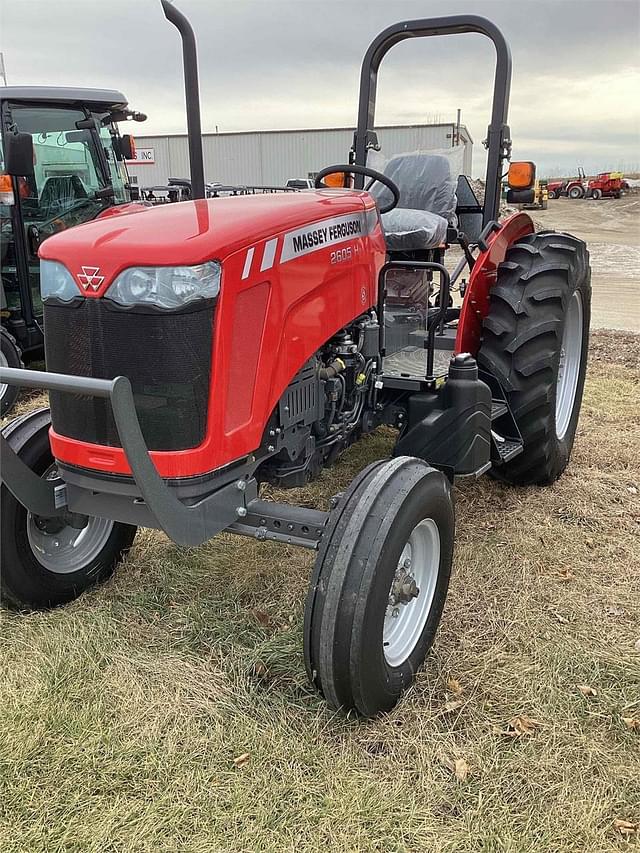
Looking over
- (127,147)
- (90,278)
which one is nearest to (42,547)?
(90,278)

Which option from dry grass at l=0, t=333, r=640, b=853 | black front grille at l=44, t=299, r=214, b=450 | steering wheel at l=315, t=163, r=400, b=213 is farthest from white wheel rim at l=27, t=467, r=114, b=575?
steering wheel at l=315, t=163, r=400, b=213

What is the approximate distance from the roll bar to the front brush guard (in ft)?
7.29

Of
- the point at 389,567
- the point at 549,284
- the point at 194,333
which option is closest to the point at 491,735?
the point at 389,567

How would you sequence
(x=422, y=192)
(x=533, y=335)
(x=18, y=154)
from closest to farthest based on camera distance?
(x=533, y=335) < (x=422, y=192) < (x=18, y=154)

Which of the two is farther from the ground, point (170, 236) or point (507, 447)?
point (170, 236)

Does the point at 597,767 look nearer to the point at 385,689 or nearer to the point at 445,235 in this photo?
the point at 385,689

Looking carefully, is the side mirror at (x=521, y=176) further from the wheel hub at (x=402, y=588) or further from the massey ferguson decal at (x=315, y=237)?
the wheel hub at (x=402, y=588)

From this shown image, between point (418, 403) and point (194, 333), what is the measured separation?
1.28 m

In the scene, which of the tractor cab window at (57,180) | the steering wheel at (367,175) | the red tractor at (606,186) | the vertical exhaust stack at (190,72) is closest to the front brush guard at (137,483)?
the vertical exhaust stack at (190,72)

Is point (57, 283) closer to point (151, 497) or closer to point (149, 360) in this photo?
point (149, 360)

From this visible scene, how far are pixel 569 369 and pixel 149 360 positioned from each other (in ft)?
9.73

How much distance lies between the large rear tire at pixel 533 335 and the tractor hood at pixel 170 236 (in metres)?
1.29

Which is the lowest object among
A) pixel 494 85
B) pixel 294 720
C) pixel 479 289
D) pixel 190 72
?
pixel 294 720

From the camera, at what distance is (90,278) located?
7.22 feet
